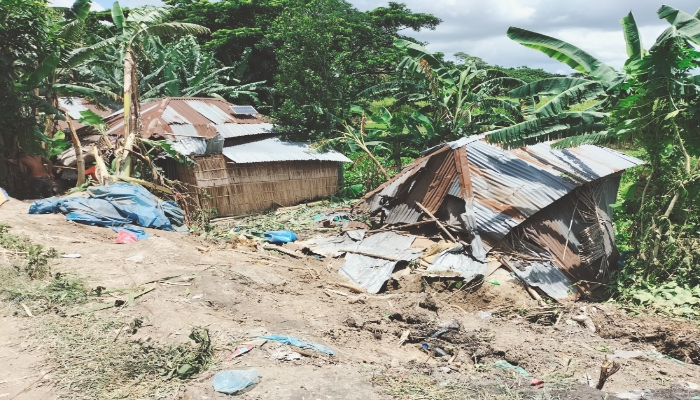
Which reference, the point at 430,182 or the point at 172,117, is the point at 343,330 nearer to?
the point at 430,182

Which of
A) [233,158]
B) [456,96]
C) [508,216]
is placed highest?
[456,96]

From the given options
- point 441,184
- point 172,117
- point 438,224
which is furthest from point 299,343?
point 172,117

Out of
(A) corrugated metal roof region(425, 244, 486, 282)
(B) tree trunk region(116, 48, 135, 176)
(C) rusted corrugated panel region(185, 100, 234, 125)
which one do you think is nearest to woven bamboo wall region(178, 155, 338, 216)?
(B) tree trunk region(116, 48, 135, 176)

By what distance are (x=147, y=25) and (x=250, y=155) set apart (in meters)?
4.37

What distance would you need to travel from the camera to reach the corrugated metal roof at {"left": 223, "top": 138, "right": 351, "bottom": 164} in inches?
612

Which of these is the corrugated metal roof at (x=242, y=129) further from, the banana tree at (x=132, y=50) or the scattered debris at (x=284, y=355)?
the scattered debris at (x=284, y=355)

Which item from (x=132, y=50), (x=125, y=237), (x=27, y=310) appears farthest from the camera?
(x=132, y=50)

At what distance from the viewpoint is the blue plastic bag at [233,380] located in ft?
13.5

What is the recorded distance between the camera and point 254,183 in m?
15.9

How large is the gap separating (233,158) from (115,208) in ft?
15.3

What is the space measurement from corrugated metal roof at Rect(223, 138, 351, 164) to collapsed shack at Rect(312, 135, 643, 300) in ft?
19.0

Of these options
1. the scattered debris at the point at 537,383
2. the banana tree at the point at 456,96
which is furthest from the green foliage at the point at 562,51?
the scattered debris at the point at 537,383

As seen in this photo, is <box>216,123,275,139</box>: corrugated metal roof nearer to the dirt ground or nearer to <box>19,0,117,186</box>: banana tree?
<box>19,0,117,186</box>: banana tree

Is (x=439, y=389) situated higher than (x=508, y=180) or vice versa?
(x=508, y=180)
